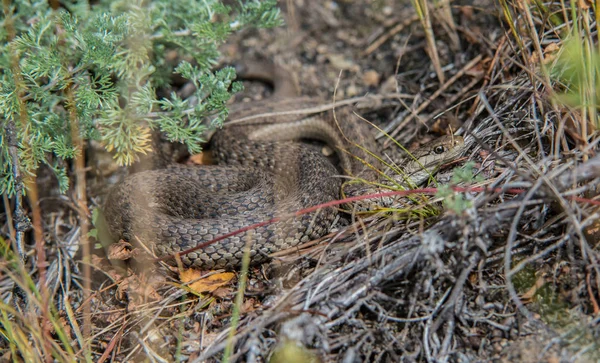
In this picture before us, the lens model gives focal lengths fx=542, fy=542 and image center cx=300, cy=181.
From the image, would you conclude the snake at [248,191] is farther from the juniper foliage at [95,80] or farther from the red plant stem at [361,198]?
the juniper foliage at [95,80]

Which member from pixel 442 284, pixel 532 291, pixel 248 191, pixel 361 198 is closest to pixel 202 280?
pixel 248 191

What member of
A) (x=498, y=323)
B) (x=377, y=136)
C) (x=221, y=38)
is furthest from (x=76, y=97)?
(x=498, y=323)

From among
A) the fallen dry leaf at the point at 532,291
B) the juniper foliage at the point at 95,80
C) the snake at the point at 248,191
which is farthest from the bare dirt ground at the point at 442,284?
the juniper foliage at the point at 95,80

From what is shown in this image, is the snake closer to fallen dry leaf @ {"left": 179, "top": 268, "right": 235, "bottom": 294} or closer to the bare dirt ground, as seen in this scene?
fallen dry leaf @ {"left": 179, "top": 268, "right": 235, "bottom": 294}

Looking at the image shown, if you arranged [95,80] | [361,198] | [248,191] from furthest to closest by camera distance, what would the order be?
[248,191]
[95,80]
[361,198]

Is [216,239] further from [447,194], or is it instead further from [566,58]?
[566,58]

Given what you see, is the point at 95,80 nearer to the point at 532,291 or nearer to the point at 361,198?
the point at 361,198

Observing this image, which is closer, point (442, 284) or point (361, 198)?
point (442, 284)
